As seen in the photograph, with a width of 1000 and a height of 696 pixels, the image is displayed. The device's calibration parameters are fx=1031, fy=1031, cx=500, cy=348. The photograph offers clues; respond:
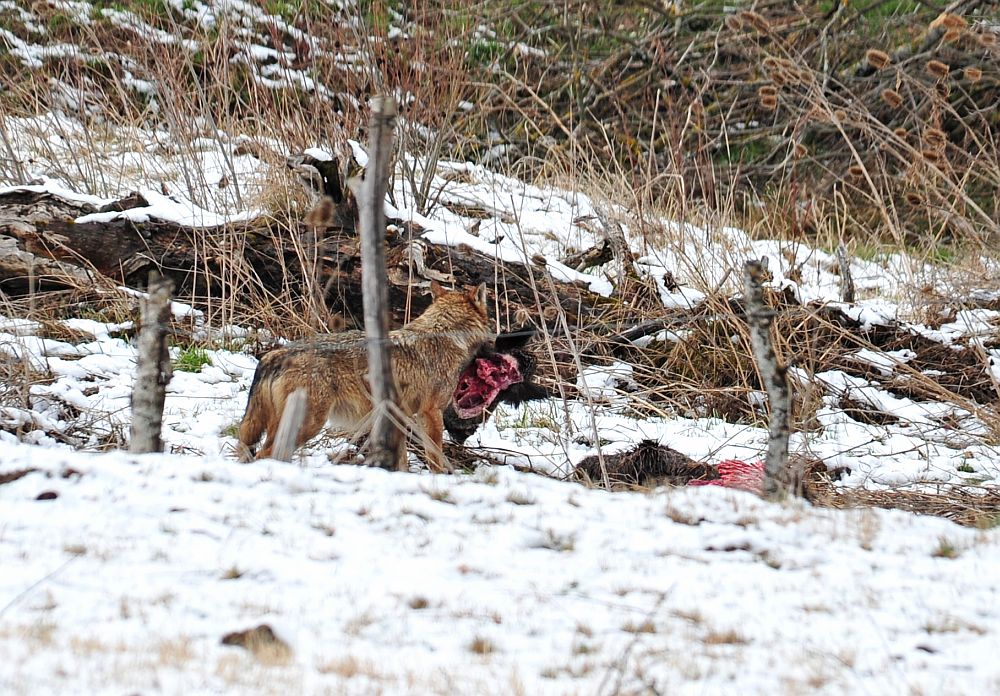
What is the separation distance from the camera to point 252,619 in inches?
101

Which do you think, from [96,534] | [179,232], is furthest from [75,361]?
[96,534]

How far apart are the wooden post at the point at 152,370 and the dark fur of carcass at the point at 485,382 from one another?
2.12 meters

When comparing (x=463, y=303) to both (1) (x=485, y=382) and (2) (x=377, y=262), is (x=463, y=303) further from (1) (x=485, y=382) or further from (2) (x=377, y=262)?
(2) (x=377, y=262)

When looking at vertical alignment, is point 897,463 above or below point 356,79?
below

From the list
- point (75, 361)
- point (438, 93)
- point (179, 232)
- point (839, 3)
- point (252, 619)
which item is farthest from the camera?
point (839, 3)

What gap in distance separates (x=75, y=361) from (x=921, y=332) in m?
5.94

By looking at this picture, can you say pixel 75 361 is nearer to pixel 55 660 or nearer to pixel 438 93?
pixel 438 93

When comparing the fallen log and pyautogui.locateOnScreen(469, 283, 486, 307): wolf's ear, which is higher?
the fallen log

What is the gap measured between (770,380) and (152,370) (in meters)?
2.51

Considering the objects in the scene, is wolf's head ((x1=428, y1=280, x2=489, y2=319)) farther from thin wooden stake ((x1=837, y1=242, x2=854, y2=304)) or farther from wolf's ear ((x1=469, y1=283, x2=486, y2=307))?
thin wooden stake ((x1=837, y1=242, x2=854, y2=304))

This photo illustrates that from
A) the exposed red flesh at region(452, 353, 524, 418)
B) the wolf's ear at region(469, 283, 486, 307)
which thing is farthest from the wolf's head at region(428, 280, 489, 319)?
the exposed red flesh at region(452, 353, 524, 418)

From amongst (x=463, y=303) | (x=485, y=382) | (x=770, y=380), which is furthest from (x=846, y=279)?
(x=770, y=380)

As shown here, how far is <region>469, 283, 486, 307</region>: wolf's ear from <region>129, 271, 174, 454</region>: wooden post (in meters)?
2.16

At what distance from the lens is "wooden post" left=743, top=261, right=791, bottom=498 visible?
4.18 m
